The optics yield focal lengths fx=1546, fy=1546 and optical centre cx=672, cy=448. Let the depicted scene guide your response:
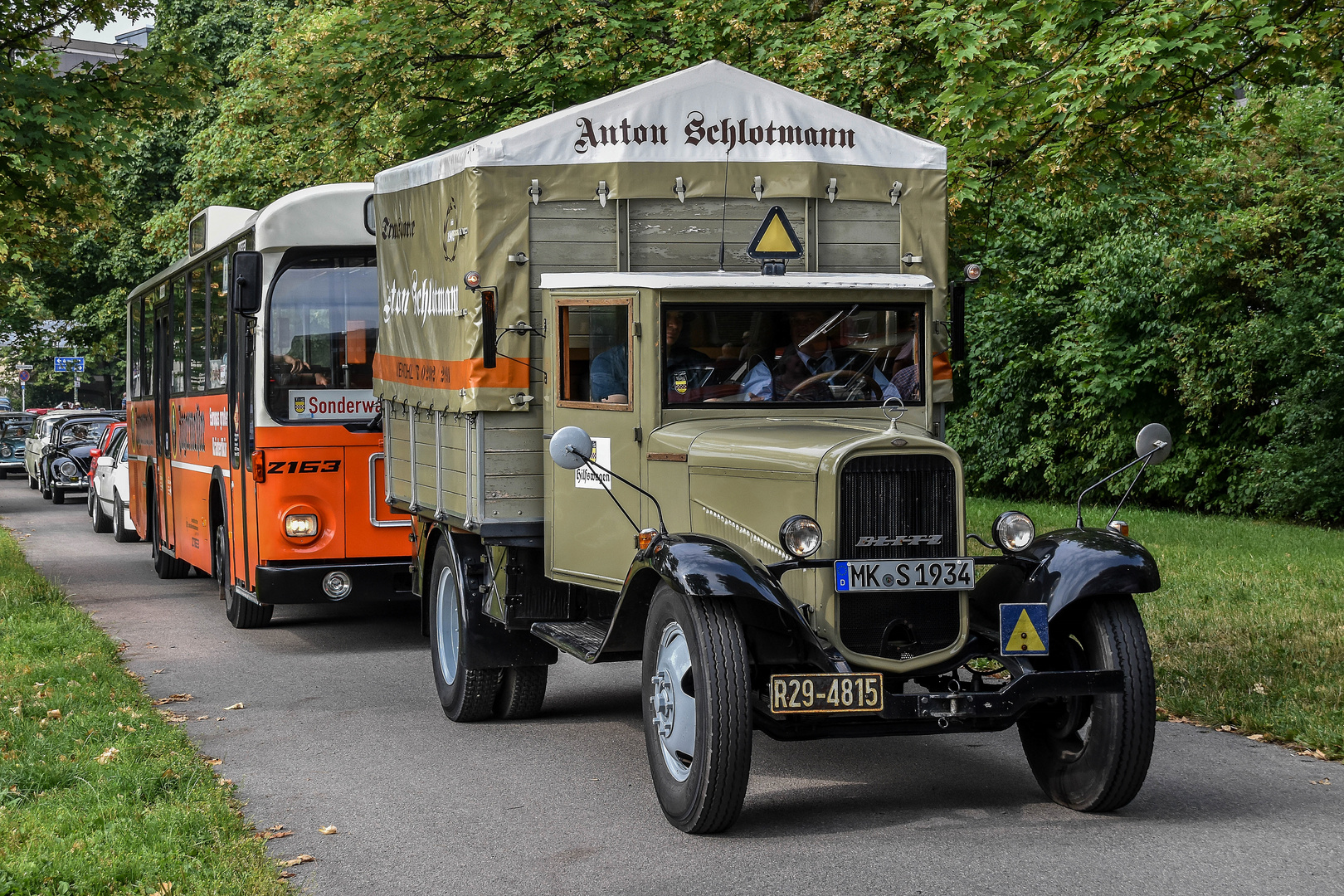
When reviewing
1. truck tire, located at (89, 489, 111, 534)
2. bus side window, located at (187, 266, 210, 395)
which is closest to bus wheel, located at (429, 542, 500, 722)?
bus side window, located at (187, 266, 210, 395)

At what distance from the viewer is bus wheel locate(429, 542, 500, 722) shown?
845 cm

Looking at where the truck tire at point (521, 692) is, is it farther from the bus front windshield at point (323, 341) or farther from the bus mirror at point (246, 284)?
the bus mirror at point (246, 284)

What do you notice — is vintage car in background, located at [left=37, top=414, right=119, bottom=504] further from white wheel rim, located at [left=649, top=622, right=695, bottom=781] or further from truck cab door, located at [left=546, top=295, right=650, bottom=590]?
white wheel rim, located at [left=649, top=622, right=695, bottom=781]

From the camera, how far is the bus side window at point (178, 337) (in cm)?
1427

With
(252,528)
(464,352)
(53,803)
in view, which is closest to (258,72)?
(252,528)

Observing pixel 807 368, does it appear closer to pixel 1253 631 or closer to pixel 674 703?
pixel 674 703

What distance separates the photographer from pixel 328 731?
27.3ft

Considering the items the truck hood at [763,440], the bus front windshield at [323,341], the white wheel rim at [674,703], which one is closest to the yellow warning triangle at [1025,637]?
the truck hood at [763,440]

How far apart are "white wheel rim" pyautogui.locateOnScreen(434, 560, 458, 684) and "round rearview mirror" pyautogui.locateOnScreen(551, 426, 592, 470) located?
2.57m

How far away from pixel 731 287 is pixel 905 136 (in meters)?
1.81

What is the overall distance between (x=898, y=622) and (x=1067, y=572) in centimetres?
70

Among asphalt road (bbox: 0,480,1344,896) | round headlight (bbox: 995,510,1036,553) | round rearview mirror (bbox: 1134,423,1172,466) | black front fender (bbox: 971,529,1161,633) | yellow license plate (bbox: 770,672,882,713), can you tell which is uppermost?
round rearview mirror (bbox: 1134,423,1172,466)

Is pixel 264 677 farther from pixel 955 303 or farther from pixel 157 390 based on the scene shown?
pixel 157 390

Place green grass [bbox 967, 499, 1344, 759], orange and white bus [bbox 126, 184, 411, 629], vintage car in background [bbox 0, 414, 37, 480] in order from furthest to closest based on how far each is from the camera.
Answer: vintage car in background [bbox 0, 414, 37, 480]
orange and white bus [bbox 126, 184, 411, 629]
green grass [bbox 967, 499, 1344, 759]
